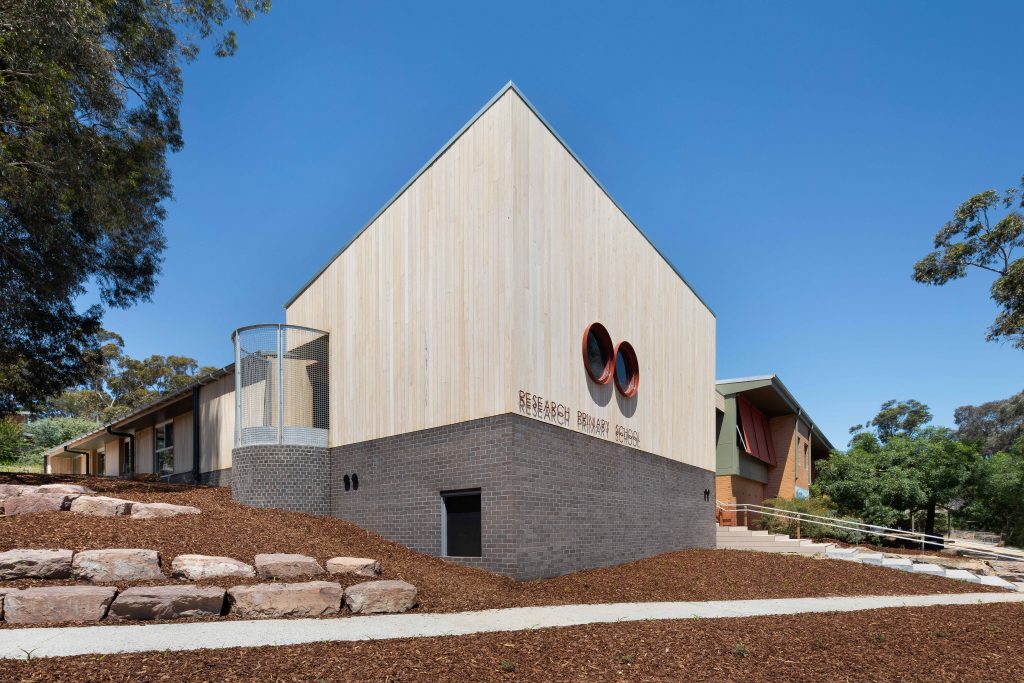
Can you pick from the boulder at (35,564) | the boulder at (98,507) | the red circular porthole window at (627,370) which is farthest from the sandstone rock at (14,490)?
the red circular porthole window at (627,370)

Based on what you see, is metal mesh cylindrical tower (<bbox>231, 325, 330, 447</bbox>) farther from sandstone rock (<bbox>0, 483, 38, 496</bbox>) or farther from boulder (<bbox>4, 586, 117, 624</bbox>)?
boulder (<bbox>4, 586, 117, 624</bbox>)

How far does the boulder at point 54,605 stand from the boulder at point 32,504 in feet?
14.0

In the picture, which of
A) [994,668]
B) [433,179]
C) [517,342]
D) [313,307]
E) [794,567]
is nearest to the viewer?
[994,668]

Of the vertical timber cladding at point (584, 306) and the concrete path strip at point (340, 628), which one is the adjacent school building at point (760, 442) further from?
the concrete path strip at point (340, 628)

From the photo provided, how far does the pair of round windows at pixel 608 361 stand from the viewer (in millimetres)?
14177

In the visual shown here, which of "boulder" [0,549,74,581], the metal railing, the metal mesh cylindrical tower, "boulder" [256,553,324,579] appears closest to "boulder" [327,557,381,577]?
"boulder" [256,553,324,579]

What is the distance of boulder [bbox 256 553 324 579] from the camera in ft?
29.8

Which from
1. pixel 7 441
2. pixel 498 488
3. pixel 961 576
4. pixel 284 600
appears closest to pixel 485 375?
pixel 498 488

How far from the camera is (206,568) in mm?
8891

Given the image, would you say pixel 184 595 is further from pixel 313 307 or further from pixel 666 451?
pixel 666 451

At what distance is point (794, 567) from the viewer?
15.5 meters

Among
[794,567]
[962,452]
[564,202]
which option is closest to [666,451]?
[794,567]

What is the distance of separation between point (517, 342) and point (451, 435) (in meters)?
2.10

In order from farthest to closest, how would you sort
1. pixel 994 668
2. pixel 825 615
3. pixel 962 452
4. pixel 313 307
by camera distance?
pixel 962 452 → pixel 313 307 → pixel 825 615 → pixel 994 668
